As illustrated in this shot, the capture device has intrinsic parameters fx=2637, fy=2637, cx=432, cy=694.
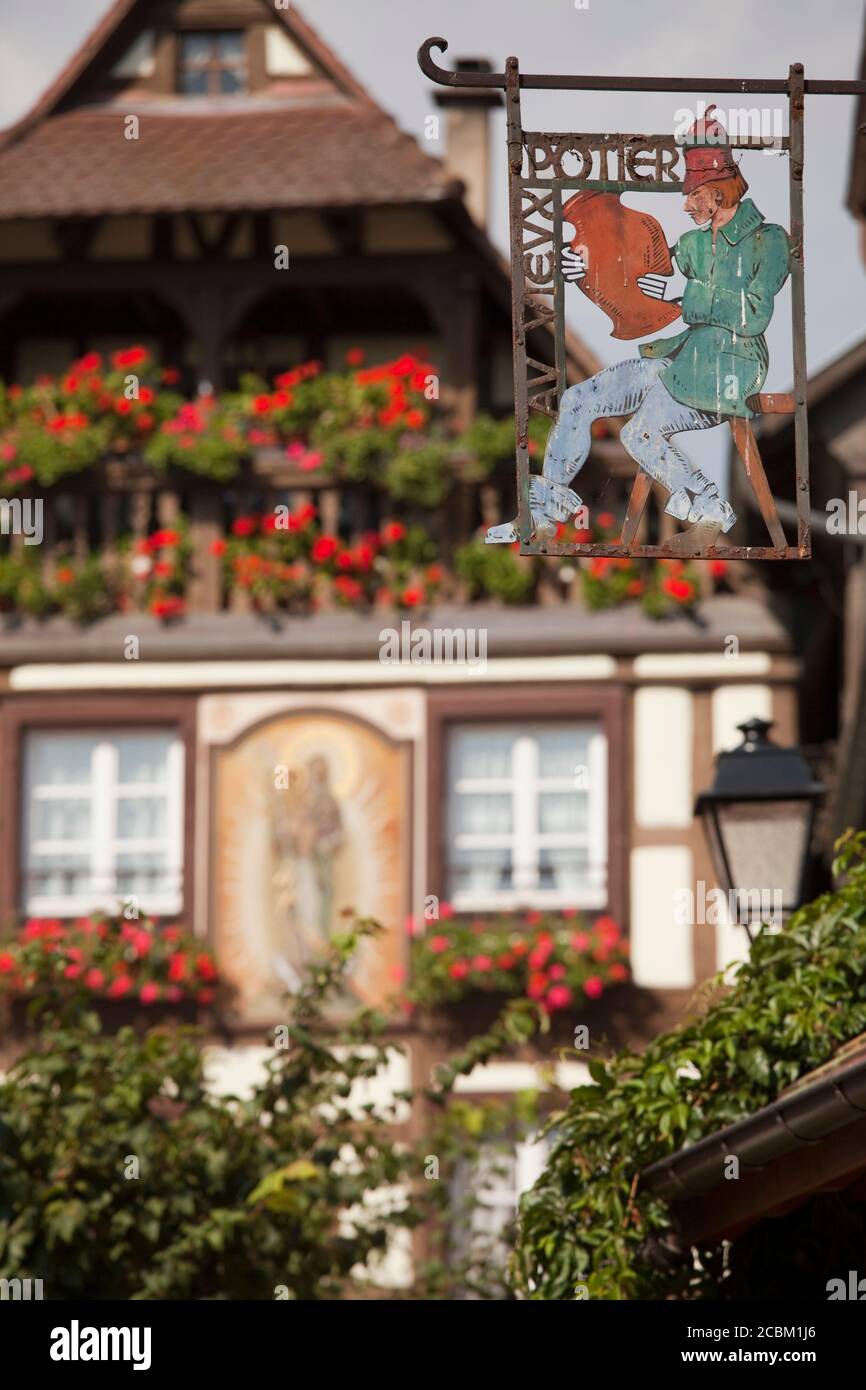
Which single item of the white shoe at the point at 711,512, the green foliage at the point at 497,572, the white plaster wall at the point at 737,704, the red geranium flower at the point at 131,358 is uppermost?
the red geranium flower at the point at 131,358

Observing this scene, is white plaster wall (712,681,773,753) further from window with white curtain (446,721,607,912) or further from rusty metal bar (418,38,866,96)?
rusty metal bar (418,38,866,96)

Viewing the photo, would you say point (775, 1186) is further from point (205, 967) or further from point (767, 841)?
point (205, 967)

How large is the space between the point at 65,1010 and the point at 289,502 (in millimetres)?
6008

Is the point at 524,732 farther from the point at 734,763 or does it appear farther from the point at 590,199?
the point at 590,199

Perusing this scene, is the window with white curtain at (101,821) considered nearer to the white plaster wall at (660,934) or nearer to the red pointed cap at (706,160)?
the white plaster wall at (660,934)

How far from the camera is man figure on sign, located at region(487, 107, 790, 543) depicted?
5500mm

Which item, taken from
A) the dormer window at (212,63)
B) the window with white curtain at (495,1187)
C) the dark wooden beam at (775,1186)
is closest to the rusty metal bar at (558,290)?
the dark wooden beam at (775,1186)

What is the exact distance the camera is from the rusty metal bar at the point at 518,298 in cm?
527

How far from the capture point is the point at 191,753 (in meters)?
14.8

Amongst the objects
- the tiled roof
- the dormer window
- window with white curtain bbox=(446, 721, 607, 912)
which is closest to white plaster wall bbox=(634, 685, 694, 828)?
window with white curtain bbox=(446, 721, 607, 912)

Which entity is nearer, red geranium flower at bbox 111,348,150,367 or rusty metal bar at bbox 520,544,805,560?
rusty metal bar at bbox 520,544,805,560

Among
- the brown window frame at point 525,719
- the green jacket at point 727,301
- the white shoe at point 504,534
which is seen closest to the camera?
the white shoe at point 504,534

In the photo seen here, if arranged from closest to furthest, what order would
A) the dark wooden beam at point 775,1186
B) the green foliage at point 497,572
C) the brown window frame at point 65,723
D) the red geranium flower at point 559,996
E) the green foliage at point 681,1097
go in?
the dark wooden beam at point 775,1186, the green foliage at point 681,1097, the red geranium flower at point 559,996, the green foliage at point 497,572, the brown window frame at point 65,723

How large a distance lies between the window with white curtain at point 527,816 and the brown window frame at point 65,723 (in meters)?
1.47
